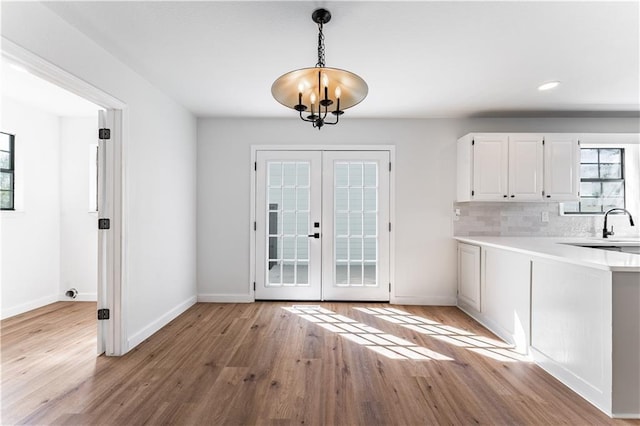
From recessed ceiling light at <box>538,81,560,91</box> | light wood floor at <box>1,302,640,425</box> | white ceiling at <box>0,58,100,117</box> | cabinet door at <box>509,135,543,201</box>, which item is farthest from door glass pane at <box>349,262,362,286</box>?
white ceiling at <box>0,58,100,117</box>

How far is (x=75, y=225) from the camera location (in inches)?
166

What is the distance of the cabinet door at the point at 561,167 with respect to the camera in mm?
3734

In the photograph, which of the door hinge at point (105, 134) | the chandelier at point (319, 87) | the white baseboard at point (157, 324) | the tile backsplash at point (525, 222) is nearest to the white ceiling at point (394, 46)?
the chandelier at point (319, 87)

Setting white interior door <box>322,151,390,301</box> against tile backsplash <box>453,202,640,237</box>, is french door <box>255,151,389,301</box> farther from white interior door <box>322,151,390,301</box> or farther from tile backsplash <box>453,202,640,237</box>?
tile backsplash <box>453,202,640,237</box>

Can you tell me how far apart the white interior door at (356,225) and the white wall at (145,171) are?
1747mm

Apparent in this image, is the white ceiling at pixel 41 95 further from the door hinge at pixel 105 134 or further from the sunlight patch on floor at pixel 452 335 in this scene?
the sunlight patch on floor at pixel 452 335

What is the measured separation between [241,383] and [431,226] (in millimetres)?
2987

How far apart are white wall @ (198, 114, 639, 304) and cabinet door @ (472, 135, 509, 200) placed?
0.42 metres

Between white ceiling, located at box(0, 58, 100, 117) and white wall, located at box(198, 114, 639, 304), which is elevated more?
white ceiling, located at box(0, 58, 100, 117)

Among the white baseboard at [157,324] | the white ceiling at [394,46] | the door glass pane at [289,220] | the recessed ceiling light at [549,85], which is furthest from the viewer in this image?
the door glass pane at [289,220]

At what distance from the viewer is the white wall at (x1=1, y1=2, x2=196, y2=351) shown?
6.53 ft

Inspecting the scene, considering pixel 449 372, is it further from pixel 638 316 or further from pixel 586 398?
A: pixel 638 316

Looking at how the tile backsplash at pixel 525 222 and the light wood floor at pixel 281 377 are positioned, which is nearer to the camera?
the light wood floor at pixel 281 377

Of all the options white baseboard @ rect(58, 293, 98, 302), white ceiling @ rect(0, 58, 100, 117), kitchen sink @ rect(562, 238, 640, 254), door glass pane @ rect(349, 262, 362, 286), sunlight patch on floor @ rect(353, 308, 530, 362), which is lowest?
sunlight patch on floor @ rect(353, 308, 530, 362)
